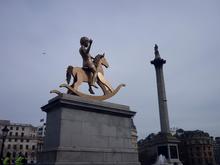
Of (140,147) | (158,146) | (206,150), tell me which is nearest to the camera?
(158,146)

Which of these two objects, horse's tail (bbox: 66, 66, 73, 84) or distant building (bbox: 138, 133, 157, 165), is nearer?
horse's tail (bbox: 66, 66, 73, 84)

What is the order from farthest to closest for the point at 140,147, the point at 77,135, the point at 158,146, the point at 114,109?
1. the point at 140,147
2. the point at 158,146
3. the point at 114,109
4. the point at 77,135

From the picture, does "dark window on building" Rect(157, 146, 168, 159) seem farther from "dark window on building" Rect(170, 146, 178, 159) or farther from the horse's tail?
the horse's tail

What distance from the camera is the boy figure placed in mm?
13695

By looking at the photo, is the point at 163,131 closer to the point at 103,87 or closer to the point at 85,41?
the point at 103,87

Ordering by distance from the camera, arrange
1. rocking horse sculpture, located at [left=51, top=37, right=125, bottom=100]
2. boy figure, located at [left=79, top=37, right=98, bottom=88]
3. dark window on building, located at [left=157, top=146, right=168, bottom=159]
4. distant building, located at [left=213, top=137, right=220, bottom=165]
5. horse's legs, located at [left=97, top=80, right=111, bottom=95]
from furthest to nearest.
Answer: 1. distant building, located at [left=213, top=137, right=220, bottom=165]
2. dark window on building, located at [left=157, top=146, right=168, bottom=159]
3. horse's legs, located at [left=97, top=80, right=111, bottom=95]
4. boy figure, located at [left=79, top=37, right=98, bottom=88]
5. rocking horse sculpture, located at [left=51, top=37, right=125, bottom=100]

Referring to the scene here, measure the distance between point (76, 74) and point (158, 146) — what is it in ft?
135

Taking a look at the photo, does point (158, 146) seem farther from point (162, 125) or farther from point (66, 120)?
point (66, 120)

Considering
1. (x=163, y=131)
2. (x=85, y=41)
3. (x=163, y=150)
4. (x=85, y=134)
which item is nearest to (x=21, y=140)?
(x=163, y=131)

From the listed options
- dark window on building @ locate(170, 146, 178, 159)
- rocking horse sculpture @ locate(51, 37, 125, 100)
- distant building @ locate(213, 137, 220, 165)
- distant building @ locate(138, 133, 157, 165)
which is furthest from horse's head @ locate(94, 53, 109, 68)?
distant building @ locate(213, 137, 220, 165)

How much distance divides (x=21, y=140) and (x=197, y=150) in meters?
60.3

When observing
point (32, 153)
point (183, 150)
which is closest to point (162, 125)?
point (183, 150)

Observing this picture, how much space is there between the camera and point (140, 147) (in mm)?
94250

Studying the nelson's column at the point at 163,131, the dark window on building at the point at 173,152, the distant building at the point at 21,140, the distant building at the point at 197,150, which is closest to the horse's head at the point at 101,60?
the nelson's column at the point at 163,131
